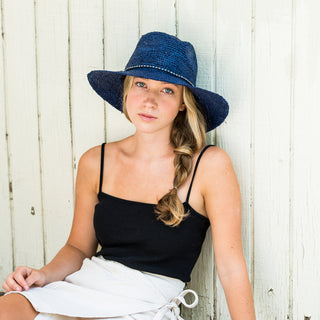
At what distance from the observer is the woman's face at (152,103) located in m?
1.78

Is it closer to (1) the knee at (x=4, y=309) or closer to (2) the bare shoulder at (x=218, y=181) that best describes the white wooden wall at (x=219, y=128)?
(2) the bare shoulder at (x=218, y=181)

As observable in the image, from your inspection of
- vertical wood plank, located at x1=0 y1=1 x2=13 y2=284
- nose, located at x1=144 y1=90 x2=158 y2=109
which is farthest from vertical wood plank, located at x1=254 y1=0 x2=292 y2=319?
vertical wood plank, located at x1=0 y1=1 x2=13 y2=284

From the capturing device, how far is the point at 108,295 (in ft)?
5.64

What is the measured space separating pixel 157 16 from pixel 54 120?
64cm

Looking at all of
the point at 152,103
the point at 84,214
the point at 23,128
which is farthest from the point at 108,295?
the point at 23,128

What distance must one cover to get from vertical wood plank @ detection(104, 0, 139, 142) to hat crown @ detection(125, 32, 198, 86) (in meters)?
0.24

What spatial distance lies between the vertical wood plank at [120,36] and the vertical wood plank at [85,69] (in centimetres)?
4

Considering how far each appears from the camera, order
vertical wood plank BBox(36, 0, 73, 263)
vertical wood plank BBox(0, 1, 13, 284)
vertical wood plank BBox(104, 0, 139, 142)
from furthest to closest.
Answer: vertical wood plank BBox(0, 1, 13, 284) < vertical wood plank BBox(36, 0, 73, 263) < vertical wood plank BBox(104, 0, 139, 142)

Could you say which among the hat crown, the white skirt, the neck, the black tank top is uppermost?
the hat crown

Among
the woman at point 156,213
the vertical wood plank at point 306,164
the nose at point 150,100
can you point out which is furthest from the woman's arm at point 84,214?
the vertical wood plank at point 306,164

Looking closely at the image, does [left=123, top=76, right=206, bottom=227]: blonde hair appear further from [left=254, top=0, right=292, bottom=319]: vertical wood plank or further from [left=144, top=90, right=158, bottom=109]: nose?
[left=254, top=0, right=292, bottom=319]: vertical wood plank

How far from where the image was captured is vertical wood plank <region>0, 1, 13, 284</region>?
225cm

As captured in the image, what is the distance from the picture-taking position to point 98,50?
2098mm

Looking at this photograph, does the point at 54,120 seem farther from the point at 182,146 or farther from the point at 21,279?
the point at 21,279
